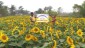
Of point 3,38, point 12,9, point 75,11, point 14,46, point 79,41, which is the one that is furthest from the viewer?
point 12,9

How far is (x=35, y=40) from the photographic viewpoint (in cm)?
373

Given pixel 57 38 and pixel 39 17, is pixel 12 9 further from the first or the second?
pixel 57 38

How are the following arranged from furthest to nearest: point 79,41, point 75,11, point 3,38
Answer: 1. point 75,11
2. point 79,41
3. point 3,38

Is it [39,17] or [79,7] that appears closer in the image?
[39,17]

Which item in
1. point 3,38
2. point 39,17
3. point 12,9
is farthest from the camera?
point 12,9

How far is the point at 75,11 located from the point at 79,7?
0.70m

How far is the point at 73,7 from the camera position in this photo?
35781 millimetres

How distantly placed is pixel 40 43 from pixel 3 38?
55 cm

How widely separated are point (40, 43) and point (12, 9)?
4856 centimetres

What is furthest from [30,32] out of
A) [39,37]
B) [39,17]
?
[39,17]

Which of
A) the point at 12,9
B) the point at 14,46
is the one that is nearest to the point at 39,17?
the point at 14,46

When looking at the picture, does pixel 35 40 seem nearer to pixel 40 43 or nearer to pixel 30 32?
pixel 40 43

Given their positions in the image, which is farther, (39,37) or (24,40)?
(39,37)

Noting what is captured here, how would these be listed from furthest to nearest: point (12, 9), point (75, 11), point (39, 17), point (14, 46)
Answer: point (12, 9), point (75, 11), point (39, 17), point (14, 46)
